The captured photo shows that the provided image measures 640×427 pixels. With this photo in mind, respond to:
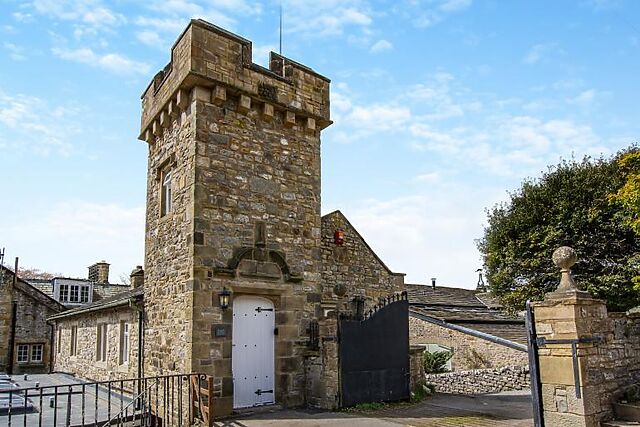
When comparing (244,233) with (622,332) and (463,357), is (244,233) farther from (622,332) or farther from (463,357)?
(463,357)

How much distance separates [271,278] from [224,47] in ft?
16.9

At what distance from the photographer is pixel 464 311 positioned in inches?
1019

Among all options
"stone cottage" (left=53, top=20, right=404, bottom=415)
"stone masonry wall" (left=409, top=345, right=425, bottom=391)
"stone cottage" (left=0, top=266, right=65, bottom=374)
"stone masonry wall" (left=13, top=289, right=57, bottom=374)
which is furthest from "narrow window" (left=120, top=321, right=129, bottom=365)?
"stone masonry wall" (left=13, top=289, right=57, bottom=374)

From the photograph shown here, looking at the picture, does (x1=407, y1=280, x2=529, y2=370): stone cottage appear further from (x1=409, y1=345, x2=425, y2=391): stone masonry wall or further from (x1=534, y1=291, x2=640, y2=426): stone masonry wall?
(x1=534, y1=291, x2=640, y2=426): stone masonry wall

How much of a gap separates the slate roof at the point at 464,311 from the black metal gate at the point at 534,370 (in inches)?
483

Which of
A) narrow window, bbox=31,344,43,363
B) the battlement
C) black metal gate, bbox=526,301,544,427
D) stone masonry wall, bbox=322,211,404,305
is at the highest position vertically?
the battlement

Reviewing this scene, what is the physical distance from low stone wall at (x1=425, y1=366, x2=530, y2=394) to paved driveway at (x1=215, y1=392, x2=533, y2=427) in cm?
280

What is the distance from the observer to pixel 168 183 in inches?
491

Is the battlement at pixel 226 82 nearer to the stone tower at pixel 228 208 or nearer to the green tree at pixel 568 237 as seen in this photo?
the stone tower at pixel 228 208

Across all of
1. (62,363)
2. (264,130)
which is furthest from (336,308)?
(62,363)

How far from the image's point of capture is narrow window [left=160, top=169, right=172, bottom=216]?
12421 mm

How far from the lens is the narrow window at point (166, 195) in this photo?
12.4 m

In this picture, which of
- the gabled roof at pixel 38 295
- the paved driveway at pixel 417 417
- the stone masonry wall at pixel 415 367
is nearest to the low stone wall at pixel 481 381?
the stone masonry wall at pixel 415 367

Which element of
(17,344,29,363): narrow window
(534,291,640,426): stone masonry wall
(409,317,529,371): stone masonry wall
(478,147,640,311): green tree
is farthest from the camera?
(17,344,29,363): narrow window
